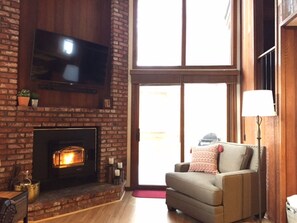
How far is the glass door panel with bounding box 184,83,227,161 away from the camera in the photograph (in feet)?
16.0

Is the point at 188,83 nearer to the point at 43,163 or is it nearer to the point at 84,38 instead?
the point at 84,38

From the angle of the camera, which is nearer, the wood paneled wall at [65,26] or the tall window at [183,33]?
the wood paneled wall at [65,26]

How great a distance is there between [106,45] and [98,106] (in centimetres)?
103

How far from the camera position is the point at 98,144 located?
14.3ft

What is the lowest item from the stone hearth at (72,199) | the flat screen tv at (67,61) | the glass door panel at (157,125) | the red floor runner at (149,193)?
the red floor runner at (149,193)

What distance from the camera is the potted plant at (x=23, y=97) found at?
3.49m

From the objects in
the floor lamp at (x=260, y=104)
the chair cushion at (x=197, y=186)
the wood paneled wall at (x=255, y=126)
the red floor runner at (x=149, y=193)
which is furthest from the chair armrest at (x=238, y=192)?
the red floor runner at (x=149, y=193)

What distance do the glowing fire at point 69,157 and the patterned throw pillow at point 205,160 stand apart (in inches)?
66.1

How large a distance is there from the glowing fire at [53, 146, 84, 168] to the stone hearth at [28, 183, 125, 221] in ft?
1.17

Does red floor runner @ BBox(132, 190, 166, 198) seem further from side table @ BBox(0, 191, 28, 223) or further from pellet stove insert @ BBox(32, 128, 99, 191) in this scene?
side table @ BBox(0, 191, 28, 223)

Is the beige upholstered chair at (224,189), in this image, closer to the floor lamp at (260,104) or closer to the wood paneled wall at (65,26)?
the floor lamp at (260,104)

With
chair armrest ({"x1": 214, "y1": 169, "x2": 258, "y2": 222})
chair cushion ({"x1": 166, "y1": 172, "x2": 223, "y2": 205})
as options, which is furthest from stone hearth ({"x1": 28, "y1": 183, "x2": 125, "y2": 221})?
chair armrest ({"x1": 214, "y1": 169, "x2": 258, "y2": 222})

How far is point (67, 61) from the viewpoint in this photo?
3971 mm

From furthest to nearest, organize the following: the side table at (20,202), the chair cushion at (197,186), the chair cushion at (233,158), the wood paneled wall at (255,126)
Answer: the chair cushion at (233,158)
the wood paneled wall at (255,126)
the chair cushion at (197,186)
the side table at (20,202)
